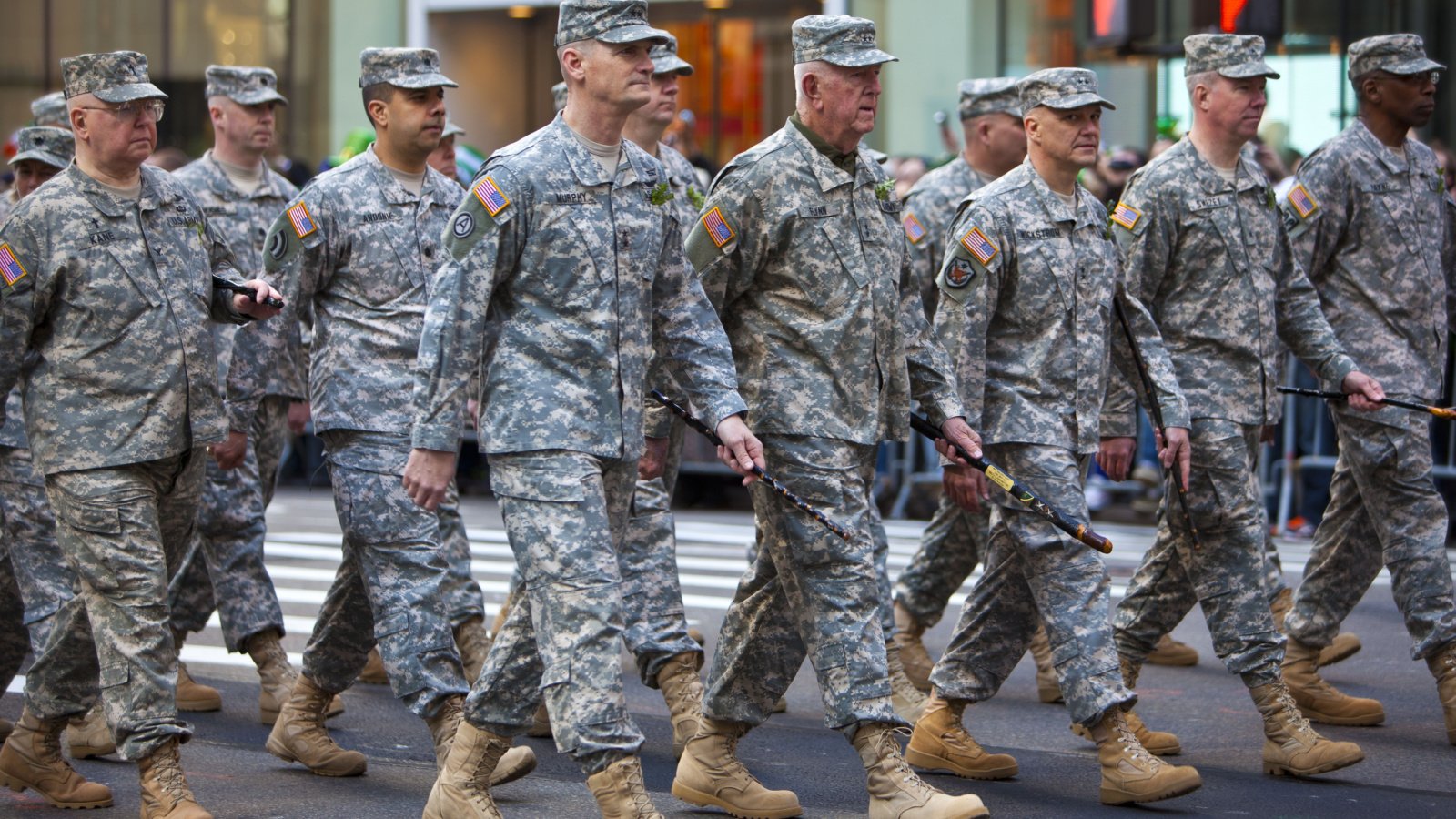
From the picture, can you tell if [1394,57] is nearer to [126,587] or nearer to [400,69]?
[400,69]

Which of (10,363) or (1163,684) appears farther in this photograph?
(1163,684)

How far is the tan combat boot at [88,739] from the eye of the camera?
7102 millimetres

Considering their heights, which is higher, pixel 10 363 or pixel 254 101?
pixel 254 101

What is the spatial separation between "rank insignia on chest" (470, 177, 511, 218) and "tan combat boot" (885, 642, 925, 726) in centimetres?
279

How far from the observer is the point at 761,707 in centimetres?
620

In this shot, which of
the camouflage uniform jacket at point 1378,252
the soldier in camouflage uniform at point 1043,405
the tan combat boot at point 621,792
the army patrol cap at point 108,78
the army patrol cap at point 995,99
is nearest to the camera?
the tan combat boot at point 621,792

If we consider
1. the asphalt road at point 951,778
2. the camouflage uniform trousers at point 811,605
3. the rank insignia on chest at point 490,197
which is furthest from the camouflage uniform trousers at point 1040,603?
the rank insignia on chest at point 490,197

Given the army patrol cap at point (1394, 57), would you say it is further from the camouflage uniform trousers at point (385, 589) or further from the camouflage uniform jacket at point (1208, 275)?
the camouflage uniform trousers at point (385, 589)

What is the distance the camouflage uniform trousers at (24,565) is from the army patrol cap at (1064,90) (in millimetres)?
3535

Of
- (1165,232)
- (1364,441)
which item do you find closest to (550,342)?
(1165,232)

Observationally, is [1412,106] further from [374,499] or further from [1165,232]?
[374,499]

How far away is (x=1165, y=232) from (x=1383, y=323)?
1161 mm

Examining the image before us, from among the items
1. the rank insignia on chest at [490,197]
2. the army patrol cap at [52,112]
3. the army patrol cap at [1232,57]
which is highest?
the army patrol cap at [1232,57]

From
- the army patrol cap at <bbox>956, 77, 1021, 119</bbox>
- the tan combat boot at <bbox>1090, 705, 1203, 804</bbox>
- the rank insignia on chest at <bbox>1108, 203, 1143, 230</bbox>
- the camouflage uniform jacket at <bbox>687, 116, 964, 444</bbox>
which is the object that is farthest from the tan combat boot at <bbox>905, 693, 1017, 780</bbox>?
the army patrol cap at <bbox>956, 77, 1021, 119</bbox>
